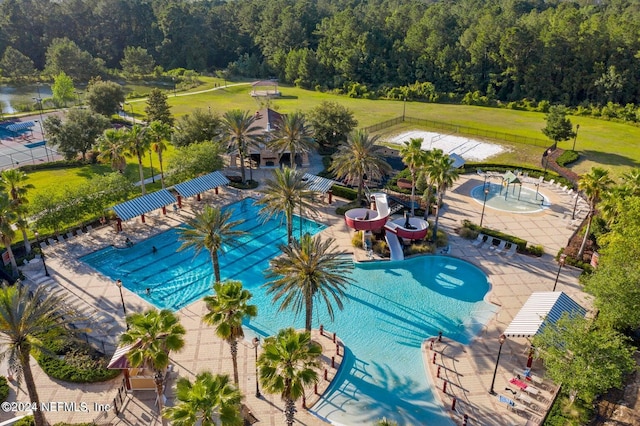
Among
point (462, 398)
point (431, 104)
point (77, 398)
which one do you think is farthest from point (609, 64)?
point (77, 398)

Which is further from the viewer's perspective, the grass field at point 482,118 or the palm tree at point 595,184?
the grass field at point 482,118

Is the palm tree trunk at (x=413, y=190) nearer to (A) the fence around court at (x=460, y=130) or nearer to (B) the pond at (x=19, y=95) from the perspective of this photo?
(A) the fence around court at (x=460, y=130)

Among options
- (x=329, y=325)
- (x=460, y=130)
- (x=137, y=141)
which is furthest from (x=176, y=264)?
(x=460, y=130)

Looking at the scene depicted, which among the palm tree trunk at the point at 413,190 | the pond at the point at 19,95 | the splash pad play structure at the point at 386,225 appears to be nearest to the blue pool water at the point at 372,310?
the splash pad play structure at the point at 386,225

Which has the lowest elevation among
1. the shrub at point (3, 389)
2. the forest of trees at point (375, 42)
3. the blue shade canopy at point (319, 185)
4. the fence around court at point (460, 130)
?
the shrub at point (3, 389)

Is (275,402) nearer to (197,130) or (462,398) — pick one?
(462,398)

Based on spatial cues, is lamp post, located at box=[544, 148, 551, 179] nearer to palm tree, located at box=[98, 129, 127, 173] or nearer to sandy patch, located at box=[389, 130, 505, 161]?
sandy patch, located at box=[389, 130, 505, 161]
